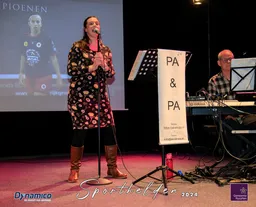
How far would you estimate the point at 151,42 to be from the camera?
20.9ft

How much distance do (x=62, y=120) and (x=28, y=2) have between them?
182 cm

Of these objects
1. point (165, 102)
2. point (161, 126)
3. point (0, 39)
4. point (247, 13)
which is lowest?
point (161, 126)

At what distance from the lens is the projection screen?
5383 millimetres

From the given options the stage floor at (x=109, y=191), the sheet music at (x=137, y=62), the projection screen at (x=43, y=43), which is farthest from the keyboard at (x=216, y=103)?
the projection screen at (x=43, y=43)

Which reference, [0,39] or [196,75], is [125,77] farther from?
[0,39]

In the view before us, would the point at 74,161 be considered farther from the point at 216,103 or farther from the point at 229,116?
the point at 229,116

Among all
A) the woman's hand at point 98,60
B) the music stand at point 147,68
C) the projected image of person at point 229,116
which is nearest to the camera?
the music stand at point 147,68

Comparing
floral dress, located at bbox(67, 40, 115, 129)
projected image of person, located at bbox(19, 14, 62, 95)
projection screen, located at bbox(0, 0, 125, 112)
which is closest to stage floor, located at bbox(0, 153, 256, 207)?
floral dress, located at bbox(67, 40, 115, 129)

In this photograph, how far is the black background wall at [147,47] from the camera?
19.1 ft

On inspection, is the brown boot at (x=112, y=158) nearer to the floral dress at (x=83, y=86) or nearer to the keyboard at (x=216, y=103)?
the floral dress at (x=83, y=86)

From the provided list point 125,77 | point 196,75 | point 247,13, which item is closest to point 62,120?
point 125,77

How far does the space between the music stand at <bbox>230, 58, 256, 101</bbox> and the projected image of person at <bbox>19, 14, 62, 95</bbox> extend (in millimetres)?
3074

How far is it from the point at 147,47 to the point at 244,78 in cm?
337

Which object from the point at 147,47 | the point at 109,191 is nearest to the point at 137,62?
the point at 109,191
